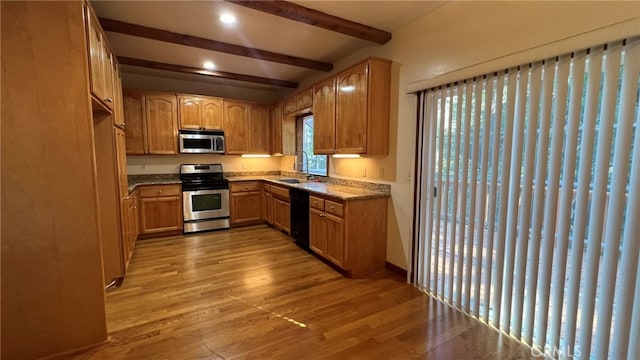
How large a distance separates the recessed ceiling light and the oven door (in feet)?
9.49

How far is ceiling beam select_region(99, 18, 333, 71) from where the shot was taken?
9.69 ft

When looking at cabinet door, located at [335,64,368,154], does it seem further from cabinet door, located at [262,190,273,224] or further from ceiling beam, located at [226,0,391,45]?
cabinet door, located at [262,190,273,224]

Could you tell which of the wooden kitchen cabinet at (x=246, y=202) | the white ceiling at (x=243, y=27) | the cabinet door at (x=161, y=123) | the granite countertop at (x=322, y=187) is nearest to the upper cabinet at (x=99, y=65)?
the white ceiling at (x=243, y=27)

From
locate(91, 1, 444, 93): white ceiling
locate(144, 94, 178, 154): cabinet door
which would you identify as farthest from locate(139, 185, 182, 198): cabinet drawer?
locate(91, 1, 444, 93): white ceiling

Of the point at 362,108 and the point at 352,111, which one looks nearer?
the point at 362,108

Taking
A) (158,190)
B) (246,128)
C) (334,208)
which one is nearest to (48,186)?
(334,208)

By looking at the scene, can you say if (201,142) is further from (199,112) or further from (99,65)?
(99,65)

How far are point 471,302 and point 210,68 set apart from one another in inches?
183

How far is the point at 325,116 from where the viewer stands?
154 inches

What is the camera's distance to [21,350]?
74.5 inches

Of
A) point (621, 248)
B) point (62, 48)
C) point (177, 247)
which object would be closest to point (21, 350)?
point (62, 48)

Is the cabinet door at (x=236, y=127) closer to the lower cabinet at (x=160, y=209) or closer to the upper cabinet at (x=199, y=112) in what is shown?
the upper cabinet at (x=199, y=112)

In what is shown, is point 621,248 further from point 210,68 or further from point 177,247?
point 210,68

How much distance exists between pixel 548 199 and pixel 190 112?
501 cm
